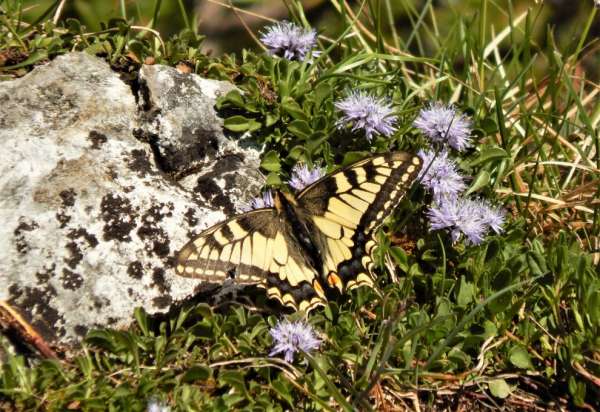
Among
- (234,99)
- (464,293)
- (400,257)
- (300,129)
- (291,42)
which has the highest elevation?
(291,42)

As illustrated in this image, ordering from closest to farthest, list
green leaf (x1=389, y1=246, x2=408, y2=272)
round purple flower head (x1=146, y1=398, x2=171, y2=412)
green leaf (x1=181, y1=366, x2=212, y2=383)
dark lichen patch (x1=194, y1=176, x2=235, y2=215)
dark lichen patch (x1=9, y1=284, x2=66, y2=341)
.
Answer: round purple flower head (x1=146, y1=398, x2=171, y2=412) < green leaf (x1=181, y1=366, x2=212, y2=383) < dark lichen patch (x1=9, y1=284, x2=66, y2=341) < green leaf (x1=389, y1=246, x2=408, y2=272) < dark lichen patch (x1=194, y1=176, x2=235, y2=215)

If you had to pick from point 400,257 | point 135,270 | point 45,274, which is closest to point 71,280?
point 45,274

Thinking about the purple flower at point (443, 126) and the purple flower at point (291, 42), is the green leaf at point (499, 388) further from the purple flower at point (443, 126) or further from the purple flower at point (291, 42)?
the purple flower at point (291, 42)

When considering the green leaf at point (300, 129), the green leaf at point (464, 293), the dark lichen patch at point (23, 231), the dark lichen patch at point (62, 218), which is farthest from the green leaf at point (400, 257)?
the dark lichen patch at point (23, 231)

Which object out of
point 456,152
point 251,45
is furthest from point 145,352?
point 251,45

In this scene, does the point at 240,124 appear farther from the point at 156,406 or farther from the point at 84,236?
the point at 156,406

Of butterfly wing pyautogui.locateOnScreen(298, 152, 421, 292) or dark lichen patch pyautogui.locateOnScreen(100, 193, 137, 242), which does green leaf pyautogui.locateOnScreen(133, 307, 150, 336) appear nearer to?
dark lichen patch pyautogui.locateOnScreen(100, 193, 137, 242)

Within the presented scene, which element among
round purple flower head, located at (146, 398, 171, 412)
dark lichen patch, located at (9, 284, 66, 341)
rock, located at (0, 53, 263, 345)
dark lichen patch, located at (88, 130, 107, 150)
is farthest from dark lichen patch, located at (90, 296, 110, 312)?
dark lichen patch, located at (88, 130, 107, 150)
